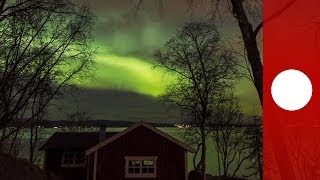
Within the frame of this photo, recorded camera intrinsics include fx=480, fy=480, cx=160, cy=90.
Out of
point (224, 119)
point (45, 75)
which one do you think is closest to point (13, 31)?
point (45, 75)

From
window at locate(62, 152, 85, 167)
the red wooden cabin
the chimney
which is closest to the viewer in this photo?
the red wooden cabin

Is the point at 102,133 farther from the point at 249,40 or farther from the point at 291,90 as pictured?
the point at 291,90

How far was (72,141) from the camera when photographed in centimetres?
3192

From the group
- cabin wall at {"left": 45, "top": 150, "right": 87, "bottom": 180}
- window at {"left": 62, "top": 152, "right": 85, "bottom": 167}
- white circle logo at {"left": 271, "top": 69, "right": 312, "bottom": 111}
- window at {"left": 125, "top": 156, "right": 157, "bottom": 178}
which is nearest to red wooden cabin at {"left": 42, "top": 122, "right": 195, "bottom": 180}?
window at {"left": 125, "top": 156, "right": 157, "bottom": 178}

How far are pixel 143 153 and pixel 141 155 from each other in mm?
165

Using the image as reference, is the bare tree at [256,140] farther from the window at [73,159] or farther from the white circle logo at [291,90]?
the white circle logo at [291,90]

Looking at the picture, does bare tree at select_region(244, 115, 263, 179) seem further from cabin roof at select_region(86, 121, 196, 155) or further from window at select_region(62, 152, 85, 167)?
window at select_region(62, 152, 85, 167)

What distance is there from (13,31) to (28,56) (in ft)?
13.9

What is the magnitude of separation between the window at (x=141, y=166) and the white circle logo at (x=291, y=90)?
21471mm

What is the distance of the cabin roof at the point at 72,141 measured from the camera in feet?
102

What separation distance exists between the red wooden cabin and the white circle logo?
2151 centimetres

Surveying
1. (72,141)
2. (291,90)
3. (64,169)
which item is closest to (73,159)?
(64,169)

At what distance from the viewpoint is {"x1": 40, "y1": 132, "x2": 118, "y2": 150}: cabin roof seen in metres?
31.1

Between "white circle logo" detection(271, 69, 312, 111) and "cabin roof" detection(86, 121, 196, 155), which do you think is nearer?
"white circle logo" detection(271, 69, 312, 111)
